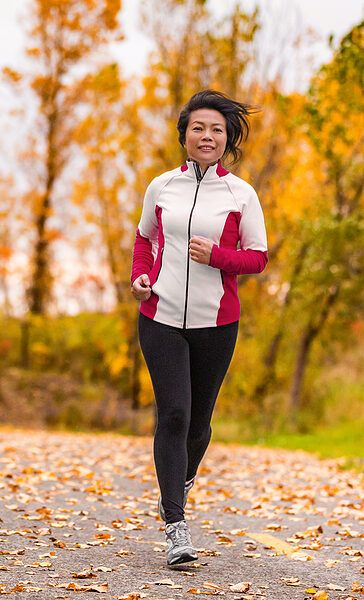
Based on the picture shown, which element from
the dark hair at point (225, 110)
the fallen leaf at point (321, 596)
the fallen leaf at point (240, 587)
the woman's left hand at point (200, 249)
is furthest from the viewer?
the dark hair at point (225, 110)

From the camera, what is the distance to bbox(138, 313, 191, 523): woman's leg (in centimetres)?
477

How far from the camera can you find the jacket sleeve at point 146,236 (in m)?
4.98

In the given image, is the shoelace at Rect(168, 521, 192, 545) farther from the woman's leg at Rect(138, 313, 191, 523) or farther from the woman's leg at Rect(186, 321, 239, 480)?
the woman's leg at Rect(186, 321, 239, 480)

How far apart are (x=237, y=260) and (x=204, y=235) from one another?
0.21m

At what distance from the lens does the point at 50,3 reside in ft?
82.5

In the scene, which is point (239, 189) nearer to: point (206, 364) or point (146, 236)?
point (146, 236)

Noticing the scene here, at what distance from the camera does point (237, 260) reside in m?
4.73

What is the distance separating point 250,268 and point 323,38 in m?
14.3

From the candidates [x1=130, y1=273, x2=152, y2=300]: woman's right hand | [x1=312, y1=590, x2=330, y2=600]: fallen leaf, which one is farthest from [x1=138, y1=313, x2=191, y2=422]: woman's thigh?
[x1=312, y1=590, x2=330, y2=600]: fallen leaf

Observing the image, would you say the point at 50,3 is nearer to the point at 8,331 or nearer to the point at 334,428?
the point at 8,331

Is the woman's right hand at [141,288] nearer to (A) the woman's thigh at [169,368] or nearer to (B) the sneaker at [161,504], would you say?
(A) the woman's thigh at [169,368]

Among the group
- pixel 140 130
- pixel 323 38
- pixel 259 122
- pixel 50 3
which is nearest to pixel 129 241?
pixel 140 130

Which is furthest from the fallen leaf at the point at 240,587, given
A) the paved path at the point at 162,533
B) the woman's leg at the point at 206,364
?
the woman's leg at the point at 206,364

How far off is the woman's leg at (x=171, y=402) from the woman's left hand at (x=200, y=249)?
41cm
